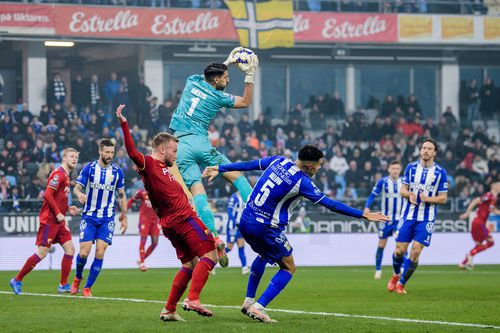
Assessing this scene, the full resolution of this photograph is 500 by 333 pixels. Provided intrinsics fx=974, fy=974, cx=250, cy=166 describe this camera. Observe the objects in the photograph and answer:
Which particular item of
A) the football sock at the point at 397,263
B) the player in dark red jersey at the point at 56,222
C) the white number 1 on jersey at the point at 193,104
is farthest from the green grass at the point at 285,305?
the white number 1 on jersey at the point at 193,104

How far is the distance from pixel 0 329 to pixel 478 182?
27913mm

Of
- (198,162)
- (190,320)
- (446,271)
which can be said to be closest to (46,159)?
(446,271)

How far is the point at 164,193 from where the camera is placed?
11.1 meters

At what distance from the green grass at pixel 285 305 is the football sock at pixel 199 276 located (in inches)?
13.4

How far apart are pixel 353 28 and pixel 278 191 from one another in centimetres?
2912

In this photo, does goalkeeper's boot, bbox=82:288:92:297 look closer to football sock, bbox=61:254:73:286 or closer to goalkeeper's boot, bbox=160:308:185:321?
football sock, bbox=61:254:73:286

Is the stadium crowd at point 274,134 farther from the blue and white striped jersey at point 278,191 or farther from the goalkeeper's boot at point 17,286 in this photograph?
the blue and white striped jersey at point 278,191

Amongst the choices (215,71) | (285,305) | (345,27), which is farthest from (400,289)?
(345,27)

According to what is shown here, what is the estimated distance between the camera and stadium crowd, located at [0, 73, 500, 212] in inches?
1257

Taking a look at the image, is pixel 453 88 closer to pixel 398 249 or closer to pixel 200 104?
pixel 398 249

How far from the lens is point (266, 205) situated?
11.5m

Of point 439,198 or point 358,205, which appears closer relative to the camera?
point 439,198

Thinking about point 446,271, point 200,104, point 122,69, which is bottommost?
point 446,271

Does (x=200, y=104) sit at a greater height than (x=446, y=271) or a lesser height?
greater
